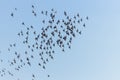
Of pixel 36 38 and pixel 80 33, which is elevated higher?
pixel 36 38

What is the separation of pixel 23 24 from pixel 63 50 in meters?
5.89

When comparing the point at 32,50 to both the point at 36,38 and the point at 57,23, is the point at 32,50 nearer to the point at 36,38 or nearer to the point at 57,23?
the point at 36,38

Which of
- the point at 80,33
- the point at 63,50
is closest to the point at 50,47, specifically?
the point at 63,50

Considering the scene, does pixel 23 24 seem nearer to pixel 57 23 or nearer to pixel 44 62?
pixel 57 23

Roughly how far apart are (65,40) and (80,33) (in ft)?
6.65

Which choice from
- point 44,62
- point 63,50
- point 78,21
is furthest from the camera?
point 44,62

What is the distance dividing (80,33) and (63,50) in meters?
3.08

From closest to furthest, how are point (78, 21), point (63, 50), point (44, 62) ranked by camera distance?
point (78, 21) < point (63, 50) < point (44, 62)

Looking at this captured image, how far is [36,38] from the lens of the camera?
3912 cm

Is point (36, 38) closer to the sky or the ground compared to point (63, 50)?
closer to the sky

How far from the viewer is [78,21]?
34844 millimetres

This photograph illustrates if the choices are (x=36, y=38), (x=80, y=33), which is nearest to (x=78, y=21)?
(x=80, y=33)

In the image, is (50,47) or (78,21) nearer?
(78,21)

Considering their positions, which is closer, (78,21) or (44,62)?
(78,21)
